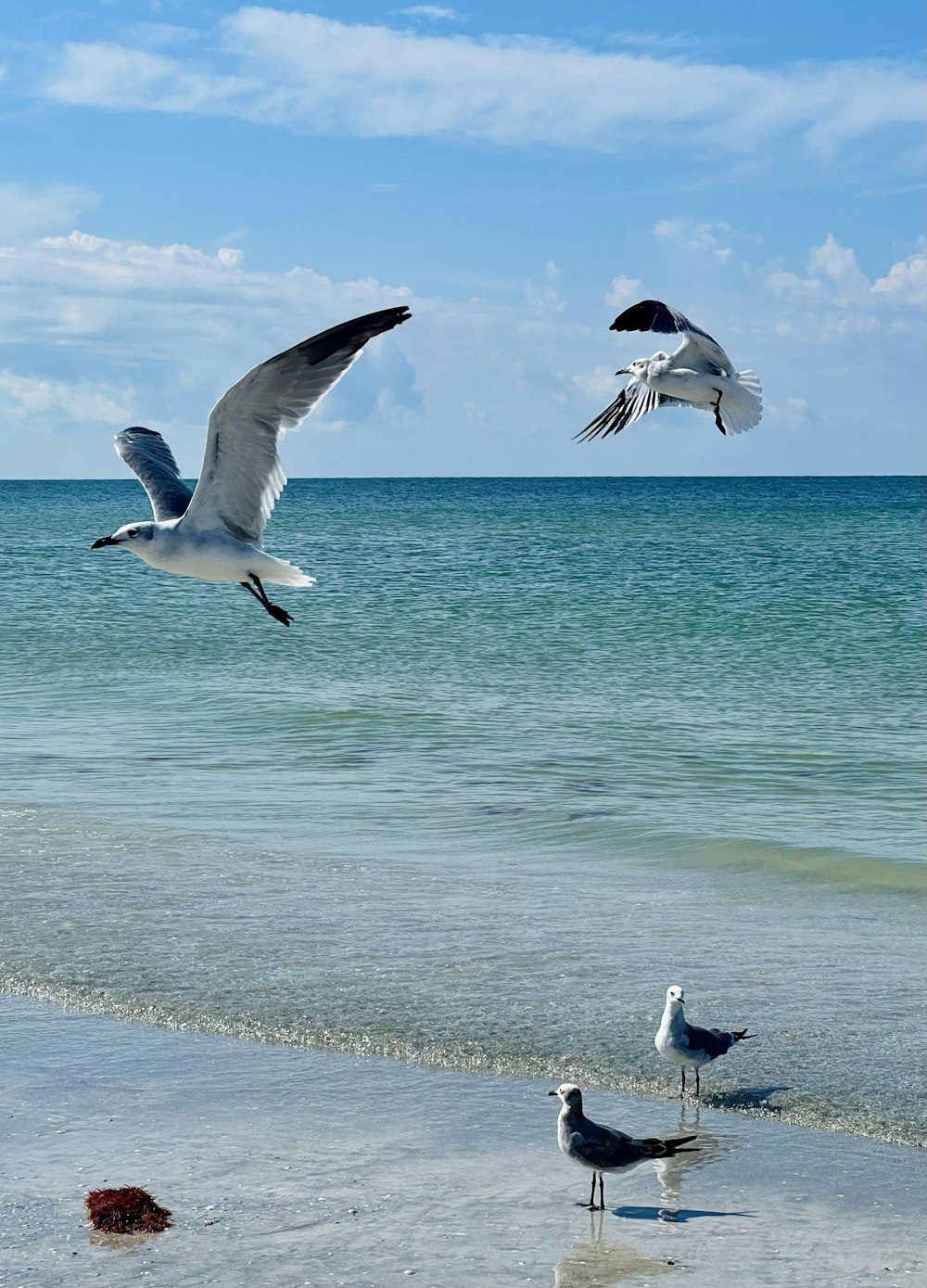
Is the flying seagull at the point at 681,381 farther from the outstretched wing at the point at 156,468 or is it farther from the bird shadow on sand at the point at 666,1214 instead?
the bird shadow on sand at the point at 666,1214

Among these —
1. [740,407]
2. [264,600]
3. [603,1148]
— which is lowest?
[603,1148]

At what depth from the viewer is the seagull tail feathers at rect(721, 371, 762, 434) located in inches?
337

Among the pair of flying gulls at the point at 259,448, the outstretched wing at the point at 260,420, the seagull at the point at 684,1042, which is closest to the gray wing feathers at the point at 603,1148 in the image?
the seagull at the point at 684,1042

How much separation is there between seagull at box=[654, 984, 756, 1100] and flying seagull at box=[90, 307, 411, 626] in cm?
218

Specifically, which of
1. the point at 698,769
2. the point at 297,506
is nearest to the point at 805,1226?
the point at 698,769

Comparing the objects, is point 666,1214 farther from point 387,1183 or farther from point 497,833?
point 497,833

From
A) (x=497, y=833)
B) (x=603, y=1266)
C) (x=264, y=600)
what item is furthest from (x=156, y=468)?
(x=603, y=1266)

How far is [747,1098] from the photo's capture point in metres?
6.08

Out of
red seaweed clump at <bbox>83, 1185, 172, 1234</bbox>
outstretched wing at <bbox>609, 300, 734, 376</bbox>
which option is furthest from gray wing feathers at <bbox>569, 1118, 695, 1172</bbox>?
outstretched wing at <bbox>609, 300, 734, 376</bbox>

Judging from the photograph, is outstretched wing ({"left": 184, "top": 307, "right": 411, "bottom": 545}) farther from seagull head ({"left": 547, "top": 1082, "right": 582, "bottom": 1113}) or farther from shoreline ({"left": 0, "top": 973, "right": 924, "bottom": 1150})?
seagull head ({"left": 547, "top": 1082, "right": 582, "bottom": 1113})

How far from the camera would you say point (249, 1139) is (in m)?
5.52

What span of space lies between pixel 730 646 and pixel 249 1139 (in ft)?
55.6

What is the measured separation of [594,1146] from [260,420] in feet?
11.1

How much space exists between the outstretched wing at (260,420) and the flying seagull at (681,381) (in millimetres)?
1530
